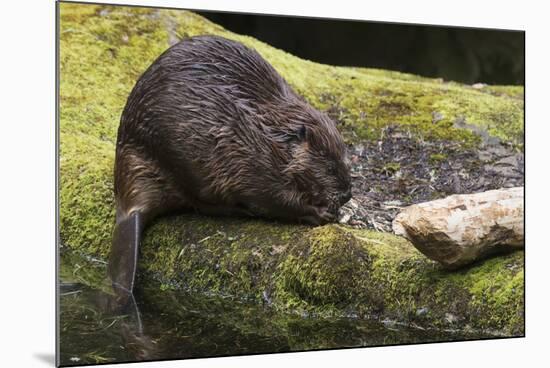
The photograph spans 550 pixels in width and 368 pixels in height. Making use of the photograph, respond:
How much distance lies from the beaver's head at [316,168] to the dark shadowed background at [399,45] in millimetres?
517

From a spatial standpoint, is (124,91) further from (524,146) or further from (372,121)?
(524,146)

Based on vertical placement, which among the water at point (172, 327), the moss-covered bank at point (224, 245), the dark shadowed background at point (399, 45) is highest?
the dark shadowed background at point (399, 45)

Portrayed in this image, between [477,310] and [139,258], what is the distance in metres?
Result: 1.76

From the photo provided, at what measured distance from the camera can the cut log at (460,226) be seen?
4.43m

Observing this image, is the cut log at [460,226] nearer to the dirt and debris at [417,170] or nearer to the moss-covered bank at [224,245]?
the moss-covered bank at [224,245]

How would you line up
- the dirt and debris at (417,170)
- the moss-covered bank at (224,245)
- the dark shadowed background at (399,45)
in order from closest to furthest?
the moss-covered bank at (224,245) → the dark shadowed background at (399,45) → the dirt and debris at (417,170)

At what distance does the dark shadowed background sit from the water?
1.46m

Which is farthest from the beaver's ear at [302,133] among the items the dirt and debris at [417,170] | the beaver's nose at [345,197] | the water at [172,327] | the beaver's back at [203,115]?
the water at [172,327]

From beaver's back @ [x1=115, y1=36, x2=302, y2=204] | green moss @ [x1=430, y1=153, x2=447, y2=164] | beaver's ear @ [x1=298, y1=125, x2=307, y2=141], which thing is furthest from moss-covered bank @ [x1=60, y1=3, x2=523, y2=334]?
green moss @ [x1=430, y1=153, x2=447, y2=164]

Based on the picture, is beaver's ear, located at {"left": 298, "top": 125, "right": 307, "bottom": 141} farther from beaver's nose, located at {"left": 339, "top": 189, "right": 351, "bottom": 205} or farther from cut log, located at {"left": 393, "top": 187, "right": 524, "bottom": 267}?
cut log, located at {"left": 393, "top": 187, "right": 524, "bottom": 267}

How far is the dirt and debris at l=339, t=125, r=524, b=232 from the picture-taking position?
509 centimetres

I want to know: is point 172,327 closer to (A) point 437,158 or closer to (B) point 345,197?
(B) point 345,197

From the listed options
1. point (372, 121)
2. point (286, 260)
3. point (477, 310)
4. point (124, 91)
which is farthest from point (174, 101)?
point (477, 310)

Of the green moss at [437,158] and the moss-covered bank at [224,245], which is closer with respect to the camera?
the moss-covered bank at [224,245]
